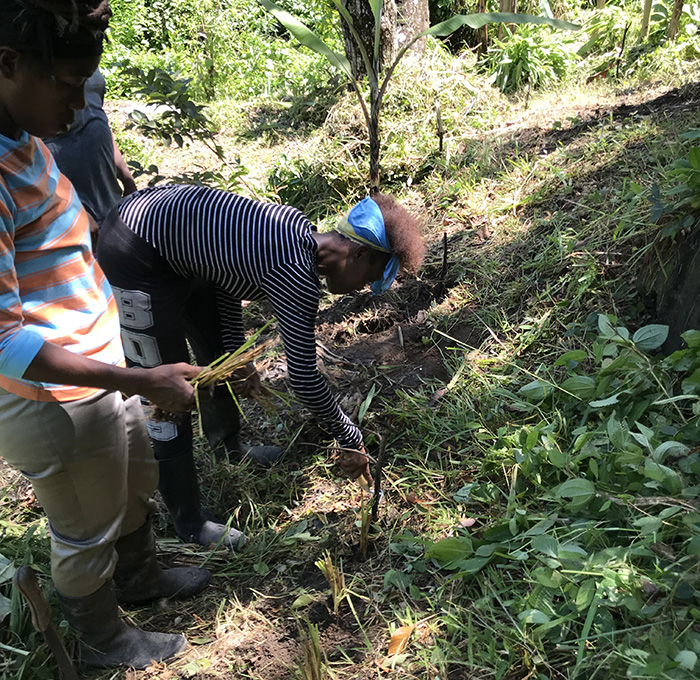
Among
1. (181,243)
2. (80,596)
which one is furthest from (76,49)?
(80,596)

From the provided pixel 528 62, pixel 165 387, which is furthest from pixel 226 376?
pixel 528 62

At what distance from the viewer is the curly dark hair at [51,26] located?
131 centimetres

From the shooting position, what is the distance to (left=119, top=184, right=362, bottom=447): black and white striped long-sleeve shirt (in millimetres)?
2227

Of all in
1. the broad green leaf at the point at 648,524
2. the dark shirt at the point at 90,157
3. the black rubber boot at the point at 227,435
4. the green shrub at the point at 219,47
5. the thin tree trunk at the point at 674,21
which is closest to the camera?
the broad green leaf at the point at 648,524

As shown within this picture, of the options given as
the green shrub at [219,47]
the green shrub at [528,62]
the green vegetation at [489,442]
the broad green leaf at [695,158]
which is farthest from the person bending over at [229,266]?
the green shrub at [219,47]

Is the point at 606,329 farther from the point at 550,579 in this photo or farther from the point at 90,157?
the point at 90,157

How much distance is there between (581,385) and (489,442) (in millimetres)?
492

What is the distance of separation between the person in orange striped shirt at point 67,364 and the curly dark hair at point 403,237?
1019 mm

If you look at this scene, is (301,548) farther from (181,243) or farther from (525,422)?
(181,243)

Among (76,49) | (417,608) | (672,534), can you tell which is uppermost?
(76,49)

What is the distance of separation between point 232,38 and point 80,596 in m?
8.60

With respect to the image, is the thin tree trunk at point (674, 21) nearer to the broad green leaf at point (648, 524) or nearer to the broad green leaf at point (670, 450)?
the broad green leaf at point (670, 450)

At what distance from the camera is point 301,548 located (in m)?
2.54

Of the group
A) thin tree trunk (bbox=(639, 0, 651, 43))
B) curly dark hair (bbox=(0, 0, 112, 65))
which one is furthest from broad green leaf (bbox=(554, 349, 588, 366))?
thin tree trunk (bbox=(639, 0, 651, 43))
